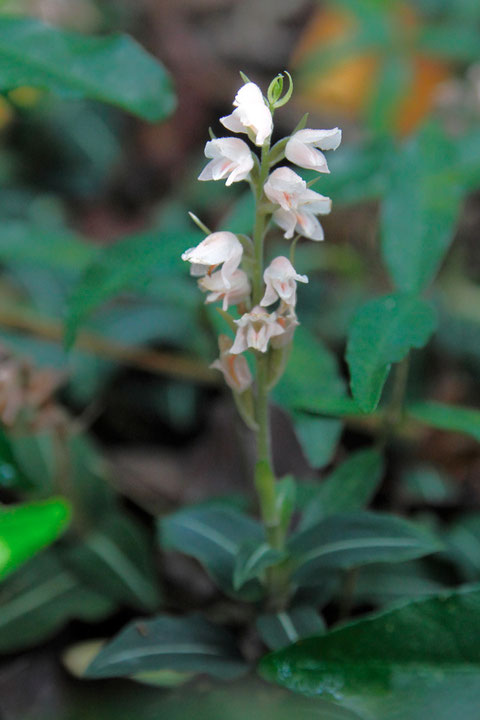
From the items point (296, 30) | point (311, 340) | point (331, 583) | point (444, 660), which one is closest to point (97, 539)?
point (331, 583)

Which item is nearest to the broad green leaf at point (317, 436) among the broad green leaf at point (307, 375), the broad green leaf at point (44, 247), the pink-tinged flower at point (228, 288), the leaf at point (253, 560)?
the broad green leaf at point (307, 375)

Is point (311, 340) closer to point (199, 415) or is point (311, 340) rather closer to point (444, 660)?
point (199, 415)

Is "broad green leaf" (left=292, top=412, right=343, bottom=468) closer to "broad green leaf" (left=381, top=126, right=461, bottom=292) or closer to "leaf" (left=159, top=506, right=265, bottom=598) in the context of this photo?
"leaf" (left=159, top=506, right=265, bottom=598)

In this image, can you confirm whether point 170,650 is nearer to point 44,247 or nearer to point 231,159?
point 231,159

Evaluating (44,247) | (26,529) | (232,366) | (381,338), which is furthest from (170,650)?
(44,247)

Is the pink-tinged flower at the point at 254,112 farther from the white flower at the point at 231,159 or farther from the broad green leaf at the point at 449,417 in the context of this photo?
the broad green leaf at the point at 449,417
